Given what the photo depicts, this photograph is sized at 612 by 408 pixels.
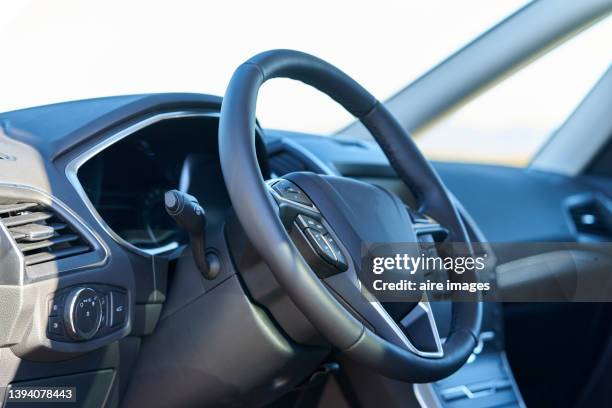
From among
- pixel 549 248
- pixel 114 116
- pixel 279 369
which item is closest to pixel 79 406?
pixel 279 369

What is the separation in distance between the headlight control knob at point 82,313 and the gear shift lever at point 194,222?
0.17m

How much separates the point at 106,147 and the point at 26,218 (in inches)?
9.9

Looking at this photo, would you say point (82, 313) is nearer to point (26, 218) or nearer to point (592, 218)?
point (26, 218)

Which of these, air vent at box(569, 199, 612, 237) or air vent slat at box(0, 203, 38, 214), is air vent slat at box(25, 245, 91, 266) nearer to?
air vent slat at box(0, 203, 38, 214)

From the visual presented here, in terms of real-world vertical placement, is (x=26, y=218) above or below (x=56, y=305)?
A: above

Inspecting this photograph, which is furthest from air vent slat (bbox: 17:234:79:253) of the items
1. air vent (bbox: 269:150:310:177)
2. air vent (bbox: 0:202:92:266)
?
air vent (bbox: 269:150:310:177)

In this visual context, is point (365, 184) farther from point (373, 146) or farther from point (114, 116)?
point (373, 146)

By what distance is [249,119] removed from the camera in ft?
3.95

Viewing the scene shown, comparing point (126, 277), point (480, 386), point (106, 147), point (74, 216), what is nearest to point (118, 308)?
point (126, 277)

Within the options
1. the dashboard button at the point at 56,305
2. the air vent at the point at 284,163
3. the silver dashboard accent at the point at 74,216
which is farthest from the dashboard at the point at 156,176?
the dashboard button at the point at 56,305

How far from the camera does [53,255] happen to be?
124 centimetres

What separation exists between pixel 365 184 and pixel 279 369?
14.1 inches

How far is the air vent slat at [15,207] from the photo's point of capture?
3.95 ft

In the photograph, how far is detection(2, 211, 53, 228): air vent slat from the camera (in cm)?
120
